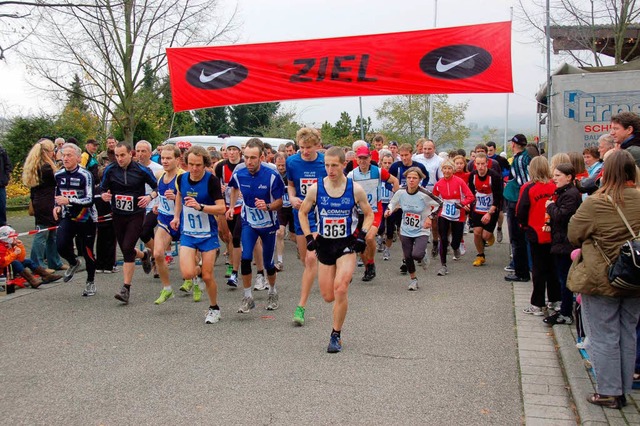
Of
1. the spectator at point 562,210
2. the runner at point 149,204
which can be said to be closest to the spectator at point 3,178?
the runner at point 149,204

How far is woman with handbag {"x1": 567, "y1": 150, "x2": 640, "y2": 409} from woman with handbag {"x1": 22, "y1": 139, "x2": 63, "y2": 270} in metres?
8.74

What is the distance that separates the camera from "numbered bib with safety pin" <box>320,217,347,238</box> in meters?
6.76

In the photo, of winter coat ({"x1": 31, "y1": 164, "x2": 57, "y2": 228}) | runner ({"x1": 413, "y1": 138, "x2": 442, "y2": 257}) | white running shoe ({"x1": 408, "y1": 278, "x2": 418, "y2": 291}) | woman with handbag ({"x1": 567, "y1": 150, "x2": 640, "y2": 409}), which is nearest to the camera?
woman with handbag ({"x1": 567, "y1": 150, "x2": 640, "y2": 409})

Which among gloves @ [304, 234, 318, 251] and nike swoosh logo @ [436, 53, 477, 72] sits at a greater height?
nike swoosh logo @ [436, 53, 477, 72]

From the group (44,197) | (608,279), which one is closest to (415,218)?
(608,279)

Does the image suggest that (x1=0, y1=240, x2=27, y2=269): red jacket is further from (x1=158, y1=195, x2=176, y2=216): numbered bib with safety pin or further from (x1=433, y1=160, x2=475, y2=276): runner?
(x1=433, y1=160, x2=475, y2=276): runner

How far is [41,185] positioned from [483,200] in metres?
7.54

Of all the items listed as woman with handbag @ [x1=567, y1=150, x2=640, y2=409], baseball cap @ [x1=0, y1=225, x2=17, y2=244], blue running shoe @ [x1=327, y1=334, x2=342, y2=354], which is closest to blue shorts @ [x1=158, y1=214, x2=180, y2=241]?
baseball cap @ [x1=0, y1=225, x2=17, y2=244]

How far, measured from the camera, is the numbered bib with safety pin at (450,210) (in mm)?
11383

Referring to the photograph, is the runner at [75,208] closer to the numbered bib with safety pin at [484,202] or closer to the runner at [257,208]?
the runner at [257,208]

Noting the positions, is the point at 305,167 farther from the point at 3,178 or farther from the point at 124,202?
the point at 3,178

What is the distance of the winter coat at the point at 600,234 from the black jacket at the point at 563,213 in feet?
6.32

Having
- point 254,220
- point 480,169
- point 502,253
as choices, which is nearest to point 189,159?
point 254,220

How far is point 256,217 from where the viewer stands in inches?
335
